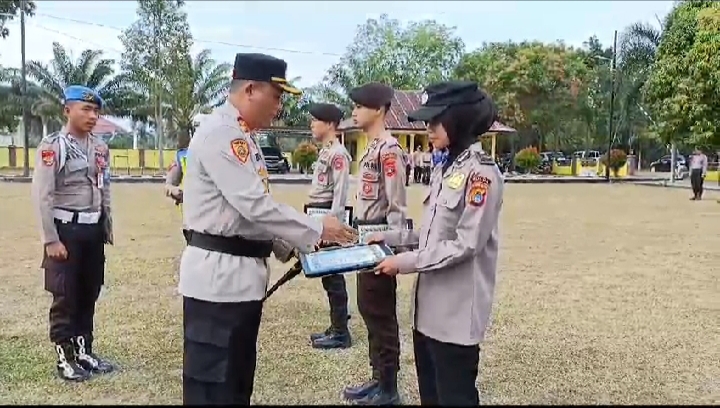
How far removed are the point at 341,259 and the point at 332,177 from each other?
101 inches

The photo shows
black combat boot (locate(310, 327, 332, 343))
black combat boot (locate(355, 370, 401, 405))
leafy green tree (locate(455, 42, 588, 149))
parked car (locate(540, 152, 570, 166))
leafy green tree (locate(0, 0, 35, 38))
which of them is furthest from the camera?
parked car (locate(540, 152, 570, 166))

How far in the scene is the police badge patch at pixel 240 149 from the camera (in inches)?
105

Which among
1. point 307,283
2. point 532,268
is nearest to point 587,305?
point 532,268

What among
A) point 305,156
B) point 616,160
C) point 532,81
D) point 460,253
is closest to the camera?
point 460,253

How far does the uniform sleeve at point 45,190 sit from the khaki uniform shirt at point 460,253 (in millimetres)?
2318

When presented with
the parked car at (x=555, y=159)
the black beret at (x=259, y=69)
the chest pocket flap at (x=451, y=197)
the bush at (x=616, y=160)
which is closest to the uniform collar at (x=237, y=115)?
the black beret at (x=259, y=69)

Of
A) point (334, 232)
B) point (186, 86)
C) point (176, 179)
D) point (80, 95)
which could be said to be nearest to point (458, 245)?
point (334, 232)

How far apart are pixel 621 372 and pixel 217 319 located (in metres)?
2.76

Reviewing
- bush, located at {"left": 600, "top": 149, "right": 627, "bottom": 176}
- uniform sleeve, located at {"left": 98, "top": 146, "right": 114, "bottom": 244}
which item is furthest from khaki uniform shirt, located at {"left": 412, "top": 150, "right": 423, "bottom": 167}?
uniform sleeve, located at {"left": 98, "top": 146, "right": 114, "bottom": 244}

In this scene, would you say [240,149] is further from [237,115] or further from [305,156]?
Answer: [305,156]

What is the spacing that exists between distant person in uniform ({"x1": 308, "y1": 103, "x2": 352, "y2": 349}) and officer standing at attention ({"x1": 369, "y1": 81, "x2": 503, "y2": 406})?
224cm

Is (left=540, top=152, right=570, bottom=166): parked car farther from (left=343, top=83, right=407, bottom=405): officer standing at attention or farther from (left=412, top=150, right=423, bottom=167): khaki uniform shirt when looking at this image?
(left=343, top=83, right=407, bottom=405): officer standing at attention

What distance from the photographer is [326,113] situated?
525 cm

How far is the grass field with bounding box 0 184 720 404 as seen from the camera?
13.5 feet
